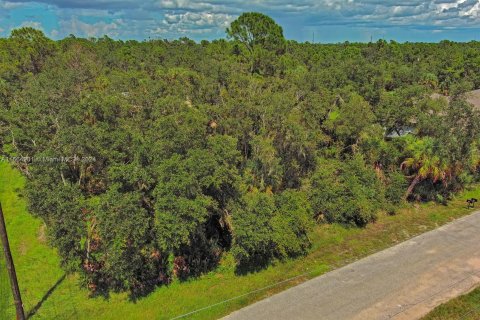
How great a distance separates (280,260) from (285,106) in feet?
30.4

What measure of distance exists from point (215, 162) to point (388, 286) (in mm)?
10248

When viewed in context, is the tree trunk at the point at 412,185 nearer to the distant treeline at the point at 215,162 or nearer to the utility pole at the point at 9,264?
the distant treeline at the point at 215,162

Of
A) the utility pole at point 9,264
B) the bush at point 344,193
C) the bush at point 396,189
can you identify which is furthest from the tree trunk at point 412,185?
the utility pole at point 9,264

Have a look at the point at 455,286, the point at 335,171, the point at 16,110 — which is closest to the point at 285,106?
the point at 335,171

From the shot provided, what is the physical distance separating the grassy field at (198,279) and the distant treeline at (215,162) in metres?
0.81

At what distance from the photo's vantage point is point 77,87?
106ft

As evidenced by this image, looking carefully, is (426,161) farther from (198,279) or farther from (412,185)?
(198,279)

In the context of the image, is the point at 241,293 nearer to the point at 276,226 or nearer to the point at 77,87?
the point at 276,226

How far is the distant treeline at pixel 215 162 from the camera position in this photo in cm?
1677

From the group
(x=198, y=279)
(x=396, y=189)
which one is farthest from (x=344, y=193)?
(x=198, y=279)

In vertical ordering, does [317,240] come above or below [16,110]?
below

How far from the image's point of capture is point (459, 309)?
1634 cm

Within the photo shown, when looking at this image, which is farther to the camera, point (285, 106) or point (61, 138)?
point (285, 106)

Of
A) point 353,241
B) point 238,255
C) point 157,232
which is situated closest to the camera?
point 157,232
